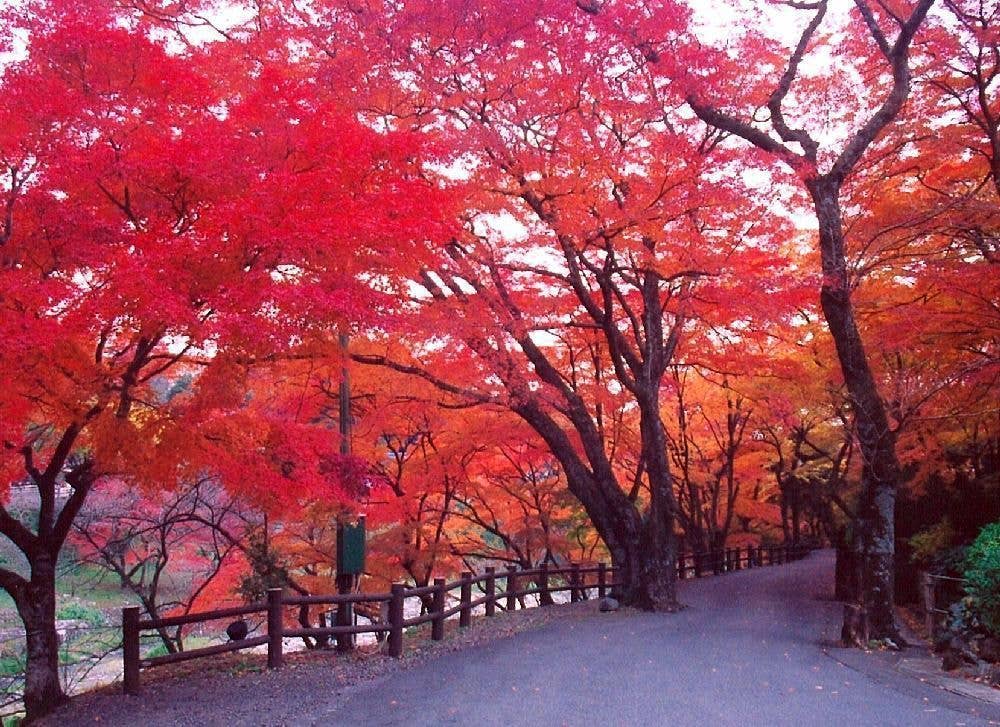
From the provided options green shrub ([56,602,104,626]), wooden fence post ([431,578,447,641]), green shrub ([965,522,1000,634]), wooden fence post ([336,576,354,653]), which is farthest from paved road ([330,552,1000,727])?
green shrub ([56,602,104,626])

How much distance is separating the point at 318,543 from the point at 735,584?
12049 millimetres

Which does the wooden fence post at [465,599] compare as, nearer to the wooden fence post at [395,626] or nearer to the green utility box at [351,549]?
the green utility box at [351,549]

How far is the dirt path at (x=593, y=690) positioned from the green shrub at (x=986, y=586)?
1.13 meters

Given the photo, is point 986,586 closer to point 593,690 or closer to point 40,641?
point 593,690

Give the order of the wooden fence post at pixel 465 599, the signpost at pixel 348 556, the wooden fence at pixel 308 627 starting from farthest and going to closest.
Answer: the wooden fence post at pixel 465 599 < the signpost at pixel 348 556 < the wooden fence at pixel 308 627

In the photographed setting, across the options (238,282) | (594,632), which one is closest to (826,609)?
(594,632)

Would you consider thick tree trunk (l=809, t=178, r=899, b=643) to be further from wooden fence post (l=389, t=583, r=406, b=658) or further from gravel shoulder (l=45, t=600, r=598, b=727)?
wooden fence post (l=389, t=583, r=406, b=658)

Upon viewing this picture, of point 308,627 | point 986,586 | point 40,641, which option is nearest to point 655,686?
point 986,586

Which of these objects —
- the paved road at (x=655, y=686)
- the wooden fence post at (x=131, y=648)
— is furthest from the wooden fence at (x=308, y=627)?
the paved road at (x=655, y=686)

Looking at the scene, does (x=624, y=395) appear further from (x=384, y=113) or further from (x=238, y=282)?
(x=238, y=282)

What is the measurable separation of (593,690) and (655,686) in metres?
0.61

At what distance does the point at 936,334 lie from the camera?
556 inches

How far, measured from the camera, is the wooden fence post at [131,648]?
9.41 m

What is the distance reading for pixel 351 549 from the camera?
472 inches
